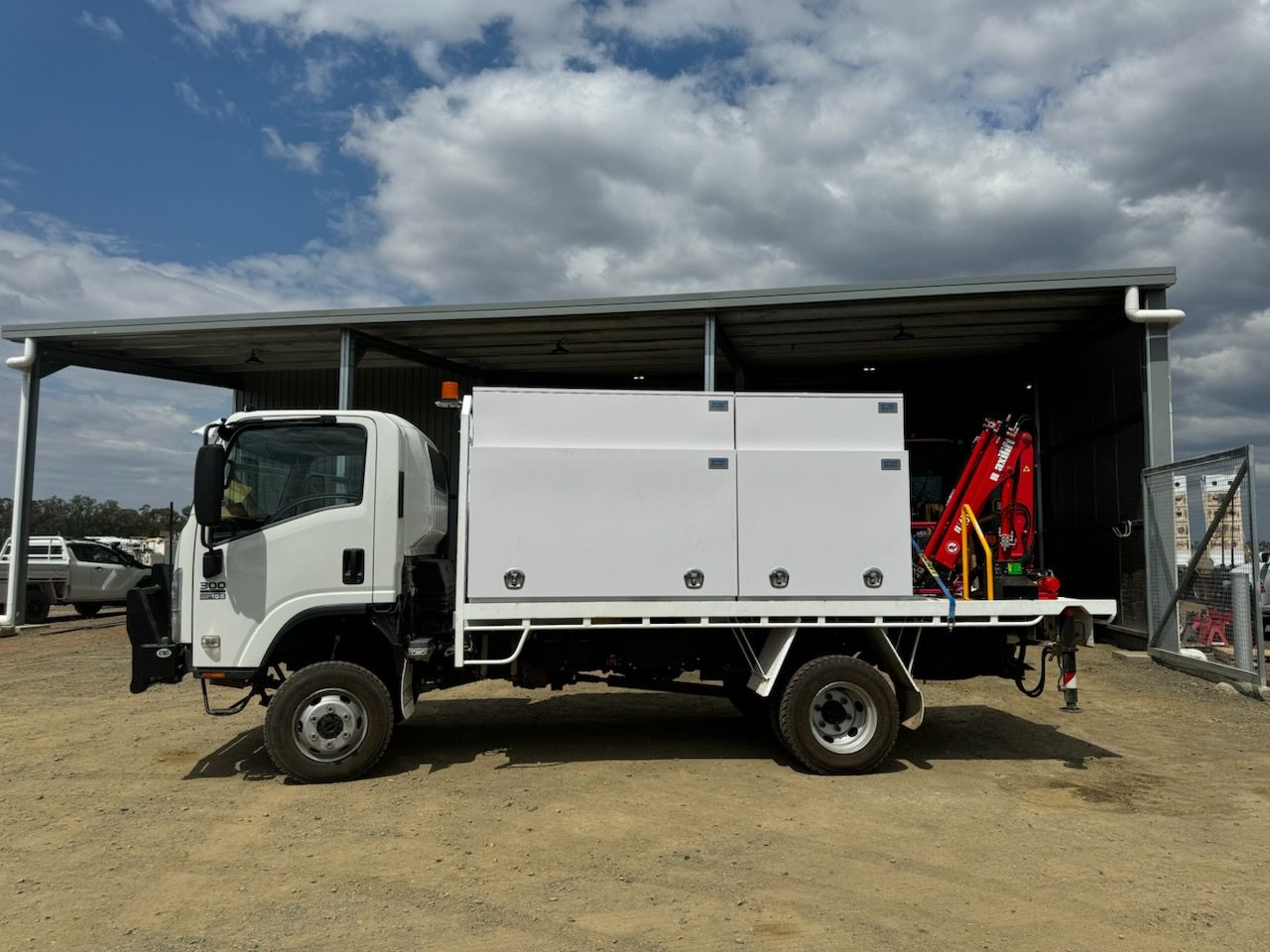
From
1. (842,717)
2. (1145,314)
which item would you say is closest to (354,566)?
(842,717)

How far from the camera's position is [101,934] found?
12.9ft

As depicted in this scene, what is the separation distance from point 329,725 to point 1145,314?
11.5 m

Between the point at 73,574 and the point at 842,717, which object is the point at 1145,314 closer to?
the point at 842,717

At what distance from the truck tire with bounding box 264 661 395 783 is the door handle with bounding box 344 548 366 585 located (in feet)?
1.90

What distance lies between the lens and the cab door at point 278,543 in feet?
20.1

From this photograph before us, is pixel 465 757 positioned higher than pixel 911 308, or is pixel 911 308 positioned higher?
pixel 911 308

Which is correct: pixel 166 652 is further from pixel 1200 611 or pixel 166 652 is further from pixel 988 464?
pixel 1200 611

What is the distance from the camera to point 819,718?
6.47 m

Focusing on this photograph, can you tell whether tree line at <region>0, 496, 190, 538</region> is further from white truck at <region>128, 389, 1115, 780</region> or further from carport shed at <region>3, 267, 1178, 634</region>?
white truck at <region>128, 389, 1115, 780</region>

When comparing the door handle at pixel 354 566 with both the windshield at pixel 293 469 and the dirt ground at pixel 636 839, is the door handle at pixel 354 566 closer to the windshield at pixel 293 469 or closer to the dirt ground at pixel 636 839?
the windshield at pixel 293 469

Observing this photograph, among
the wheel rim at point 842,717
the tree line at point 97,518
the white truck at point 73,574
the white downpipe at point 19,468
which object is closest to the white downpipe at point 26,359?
the white downpipe at point 19,468

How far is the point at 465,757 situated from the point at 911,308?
955cm

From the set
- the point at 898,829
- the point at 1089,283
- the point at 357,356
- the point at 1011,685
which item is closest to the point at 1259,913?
the point at 898,829

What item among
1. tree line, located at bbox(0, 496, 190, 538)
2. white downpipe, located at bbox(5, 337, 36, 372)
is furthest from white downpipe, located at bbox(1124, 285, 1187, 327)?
tree line, located at bbox(0, 496, 190, 538)
